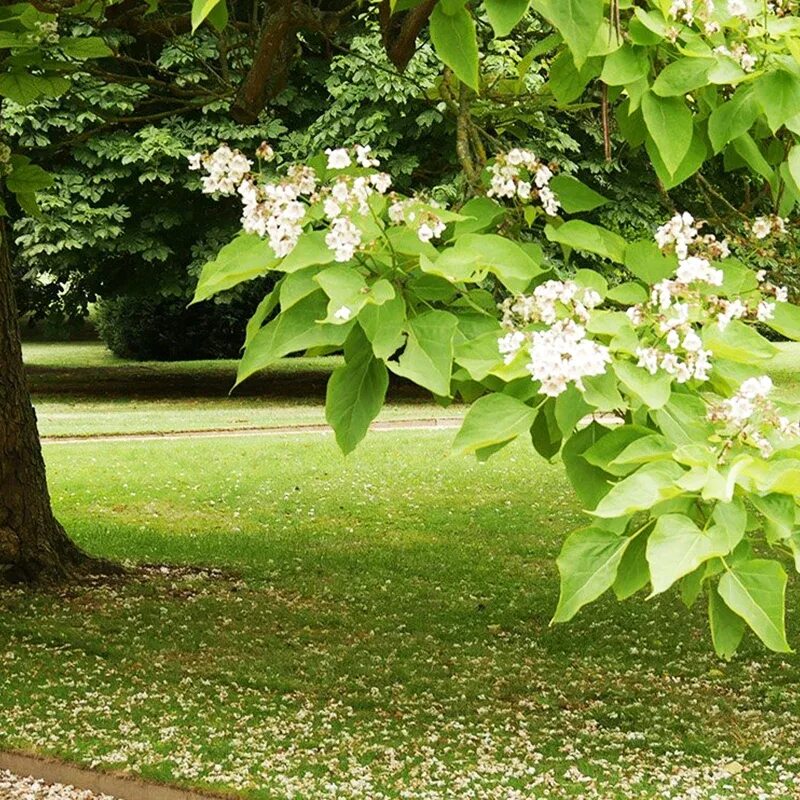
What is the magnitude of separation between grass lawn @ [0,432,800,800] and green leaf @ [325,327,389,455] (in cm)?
296

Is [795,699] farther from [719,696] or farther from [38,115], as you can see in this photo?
[38,115]

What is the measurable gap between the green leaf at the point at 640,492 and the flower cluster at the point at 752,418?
219mm

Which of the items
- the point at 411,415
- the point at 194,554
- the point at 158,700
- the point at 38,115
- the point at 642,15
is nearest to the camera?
the point at 642,15

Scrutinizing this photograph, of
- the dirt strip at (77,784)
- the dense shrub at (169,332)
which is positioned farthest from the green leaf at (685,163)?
the dense shrub at (169,332)

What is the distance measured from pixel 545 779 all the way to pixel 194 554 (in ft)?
16.3

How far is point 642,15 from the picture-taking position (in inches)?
96.5

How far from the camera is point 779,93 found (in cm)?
248

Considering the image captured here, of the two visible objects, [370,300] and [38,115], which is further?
[38,115]

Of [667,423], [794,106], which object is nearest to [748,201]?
[794,106]

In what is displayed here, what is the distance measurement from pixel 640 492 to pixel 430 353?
477 millimetres

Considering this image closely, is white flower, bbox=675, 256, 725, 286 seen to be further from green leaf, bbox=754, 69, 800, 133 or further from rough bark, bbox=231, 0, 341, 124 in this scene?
rough bark, bbox=231, 0, 341, 124

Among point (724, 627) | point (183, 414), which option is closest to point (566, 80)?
point (724, 627)

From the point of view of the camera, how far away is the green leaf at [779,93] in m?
2.46

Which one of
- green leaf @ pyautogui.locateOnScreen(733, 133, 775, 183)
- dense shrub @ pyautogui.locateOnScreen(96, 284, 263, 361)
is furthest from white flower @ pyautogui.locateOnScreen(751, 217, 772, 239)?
dense shrub @ pyautogui.locateOnScreen(96, 284, 263, 361)
